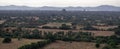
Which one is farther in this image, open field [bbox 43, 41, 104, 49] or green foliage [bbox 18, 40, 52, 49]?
open field [bbox 43, 41, 104, 49]

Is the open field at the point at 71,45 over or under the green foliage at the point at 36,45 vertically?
under

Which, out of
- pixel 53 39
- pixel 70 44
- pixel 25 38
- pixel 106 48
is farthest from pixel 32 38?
pixel 106 48

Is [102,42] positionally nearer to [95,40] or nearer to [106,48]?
[95,40]

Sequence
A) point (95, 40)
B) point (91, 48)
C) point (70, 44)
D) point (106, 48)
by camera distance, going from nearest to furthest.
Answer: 1. point (106, 48)
2. point (91, 48)
3. point (70, 44)
4. point (95, 40)

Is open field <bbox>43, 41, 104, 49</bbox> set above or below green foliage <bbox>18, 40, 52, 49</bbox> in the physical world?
below

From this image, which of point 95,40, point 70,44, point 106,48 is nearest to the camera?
point 106,48

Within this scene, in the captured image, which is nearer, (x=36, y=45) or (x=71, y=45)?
(x=36, y=45)

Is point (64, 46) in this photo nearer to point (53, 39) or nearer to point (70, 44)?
point (70, 44)

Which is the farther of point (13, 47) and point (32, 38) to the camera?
point (32, 38)

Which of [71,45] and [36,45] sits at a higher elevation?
[36,45]

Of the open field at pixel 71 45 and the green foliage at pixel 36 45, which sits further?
the open field at pixel 71 45
